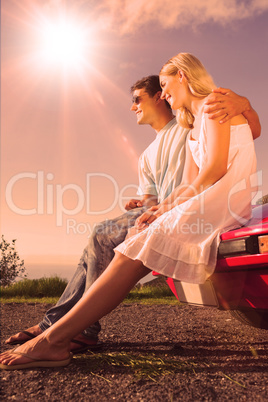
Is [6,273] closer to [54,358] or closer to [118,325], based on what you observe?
[118,325]

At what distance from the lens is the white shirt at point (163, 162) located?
8.95ft

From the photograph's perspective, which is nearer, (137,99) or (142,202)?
(142,202)

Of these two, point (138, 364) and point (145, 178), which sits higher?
point (145, 178)

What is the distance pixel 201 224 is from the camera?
7.02ft

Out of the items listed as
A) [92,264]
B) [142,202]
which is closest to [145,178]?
[142,202]

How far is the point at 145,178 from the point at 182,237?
1100mm

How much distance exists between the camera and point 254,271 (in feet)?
7.22

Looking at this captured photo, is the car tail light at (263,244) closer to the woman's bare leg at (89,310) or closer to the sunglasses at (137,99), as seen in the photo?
the woman's bare leg at (89,310)

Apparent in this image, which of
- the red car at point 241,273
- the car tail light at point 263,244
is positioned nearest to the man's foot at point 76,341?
the red car at point 241,273

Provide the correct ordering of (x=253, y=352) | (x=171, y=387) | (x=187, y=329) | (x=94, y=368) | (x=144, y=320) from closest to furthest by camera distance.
Answer: (x=171, y=387) < (x=94, y=368) < (x=253, y=352) < (x=187, y=329) < (x=144, y=320)

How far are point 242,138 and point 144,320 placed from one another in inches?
94.4

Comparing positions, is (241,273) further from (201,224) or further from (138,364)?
(138,364)

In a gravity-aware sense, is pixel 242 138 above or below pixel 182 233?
above

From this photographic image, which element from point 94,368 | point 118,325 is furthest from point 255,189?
point 118,325
